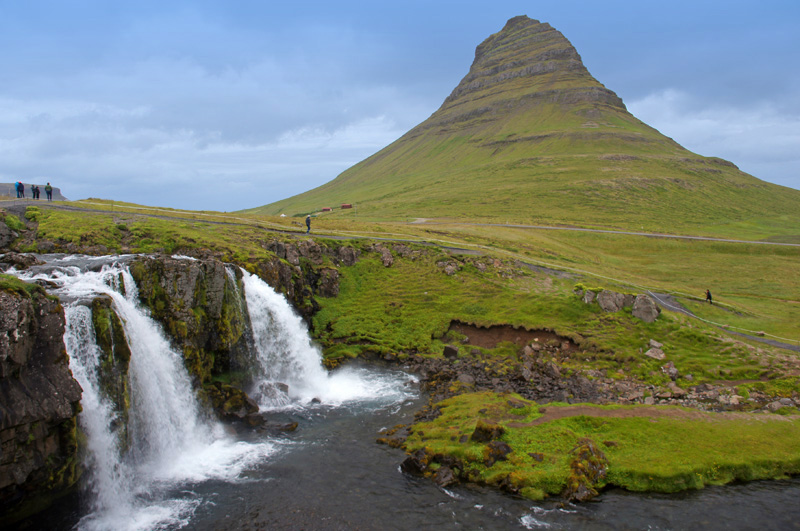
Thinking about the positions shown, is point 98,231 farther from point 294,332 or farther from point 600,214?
point 600,214

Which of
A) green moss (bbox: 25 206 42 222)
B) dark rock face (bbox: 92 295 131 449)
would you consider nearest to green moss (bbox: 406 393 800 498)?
dark rock face (bbox: 92 295 131 449)

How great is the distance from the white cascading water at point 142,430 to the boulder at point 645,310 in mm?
33797

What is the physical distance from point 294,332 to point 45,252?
20.6 m

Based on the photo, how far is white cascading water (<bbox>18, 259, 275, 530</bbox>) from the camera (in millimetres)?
21625

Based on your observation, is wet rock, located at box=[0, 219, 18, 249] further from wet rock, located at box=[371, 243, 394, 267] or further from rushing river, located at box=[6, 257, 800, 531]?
wet rock, located at box=[371, 243, 394, 267]

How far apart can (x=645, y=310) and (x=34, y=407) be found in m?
44.1

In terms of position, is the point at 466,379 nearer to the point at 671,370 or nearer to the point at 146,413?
→ the point at 671,370

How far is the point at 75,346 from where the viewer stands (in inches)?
899

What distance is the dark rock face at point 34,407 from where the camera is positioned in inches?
727

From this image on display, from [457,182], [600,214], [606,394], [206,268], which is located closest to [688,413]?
[606,394]

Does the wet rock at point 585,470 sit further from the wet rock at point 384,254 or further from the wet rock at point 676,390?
the wet rock at point 384,254

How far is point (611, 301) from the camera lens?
4462cm

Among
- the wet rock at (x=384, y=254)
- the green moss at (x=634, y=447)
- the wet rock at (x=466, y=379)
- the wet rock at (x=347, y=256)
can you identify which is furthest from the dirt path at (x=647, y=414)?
the wet rock at (x=347, y=256)

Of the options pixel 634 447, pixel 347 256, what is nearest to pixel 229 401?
pixel 634 447
